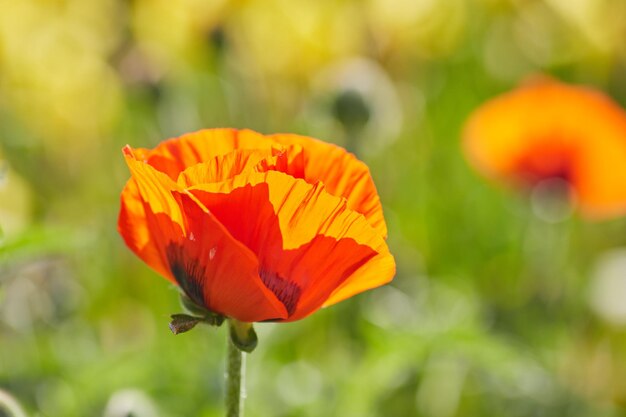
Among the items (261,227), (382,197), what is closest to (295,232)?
(261,227)

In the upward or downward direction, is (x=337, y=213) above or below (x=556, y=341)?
above

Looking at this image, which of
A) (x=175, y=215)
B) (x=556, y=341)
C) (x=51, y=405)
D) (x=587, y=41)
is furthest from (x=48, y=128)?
(x=175, y=215)

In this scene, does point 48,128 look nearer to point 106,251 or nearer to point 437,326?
A: point 106,251

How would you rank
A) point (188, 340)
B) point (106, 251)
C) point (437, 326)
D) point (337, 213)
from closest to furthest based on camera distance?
1. point (337, 213)
2. point (437, 326)
3. point (188, 340)
4. point (106, 251)

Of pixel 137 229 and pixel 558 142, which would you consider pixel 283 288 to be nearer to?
pixel 137 229

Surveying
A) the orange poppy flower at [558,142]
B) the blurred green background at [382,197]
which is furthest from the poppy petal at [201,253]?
the orange poppy flower at [558,142]

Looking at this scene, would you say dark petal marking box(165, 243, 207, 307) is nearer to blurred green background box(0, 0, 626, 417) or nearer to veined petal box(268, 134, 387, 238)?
veined petal box(268, 134, 387, 238)

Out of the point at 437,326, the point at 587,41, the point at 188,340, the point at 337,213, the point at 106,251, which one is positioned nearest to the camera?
the point at 337,213

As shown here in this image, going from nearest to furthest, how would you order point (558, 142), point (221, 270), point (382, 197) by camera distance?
point (221, 270), point (558, 142), point (382, 197)
